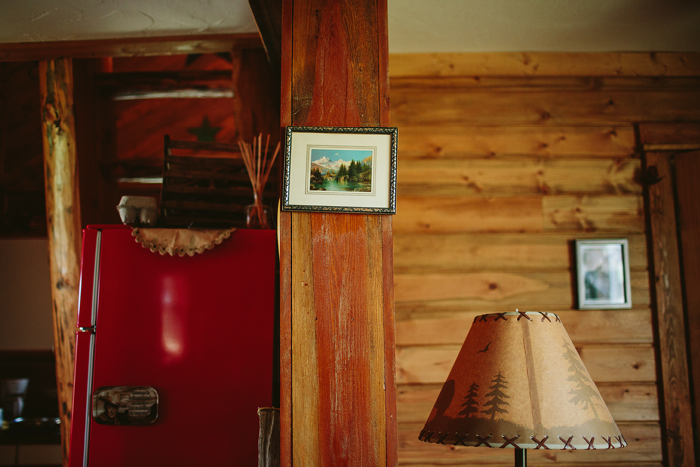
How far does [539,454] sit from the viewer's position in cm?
226

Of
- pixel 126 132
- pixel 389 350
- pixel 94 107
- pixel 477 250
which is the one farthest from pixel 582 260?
pixel 126 132

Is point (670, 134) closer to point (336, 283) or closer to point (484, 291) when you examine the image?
point (484, 291)

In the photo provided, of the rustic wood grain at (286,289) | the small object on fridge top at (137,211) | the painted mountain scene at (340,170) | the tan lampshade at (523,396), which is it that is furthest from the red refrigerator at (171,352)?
the tan lampshade at (523,396)

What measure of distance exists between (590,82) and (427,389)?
1732 mm

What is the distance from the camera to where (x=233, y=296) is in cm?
169

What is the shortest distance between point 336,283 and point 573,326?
57.7 inches

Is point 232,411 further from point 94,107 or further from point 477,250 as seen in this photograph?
point 94,107

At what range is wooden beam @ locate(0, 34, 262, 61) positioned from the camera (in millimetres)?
2441

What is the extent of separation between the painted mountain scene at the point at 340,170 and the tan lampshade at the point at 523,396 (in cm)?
54

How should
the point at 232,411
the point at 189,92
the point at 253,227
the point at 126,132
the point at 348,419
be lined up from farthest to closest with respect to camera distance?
the point at 126,132
the point at 189,92
the point at 253,227
the point at 232,411
the point at 348,419

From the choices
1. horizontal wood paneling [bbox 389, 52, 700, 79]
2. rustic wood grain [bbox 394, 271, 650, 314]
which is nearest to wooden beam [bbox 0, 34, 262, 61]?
horizontal wood paneling [bbox 389, 52, 700, 79]

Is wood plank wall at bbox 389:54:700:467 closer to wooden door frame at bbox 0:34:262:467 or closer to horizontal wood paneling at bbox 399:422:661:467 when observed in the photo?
horizontal wood paneling at bbox 399:422:661:467

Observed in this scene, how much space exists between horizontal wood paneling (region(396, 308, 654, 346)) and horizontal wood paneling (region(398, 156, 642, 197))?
1.93ft

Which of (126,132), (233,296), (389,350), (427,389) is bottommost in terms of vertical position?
(427,389)
